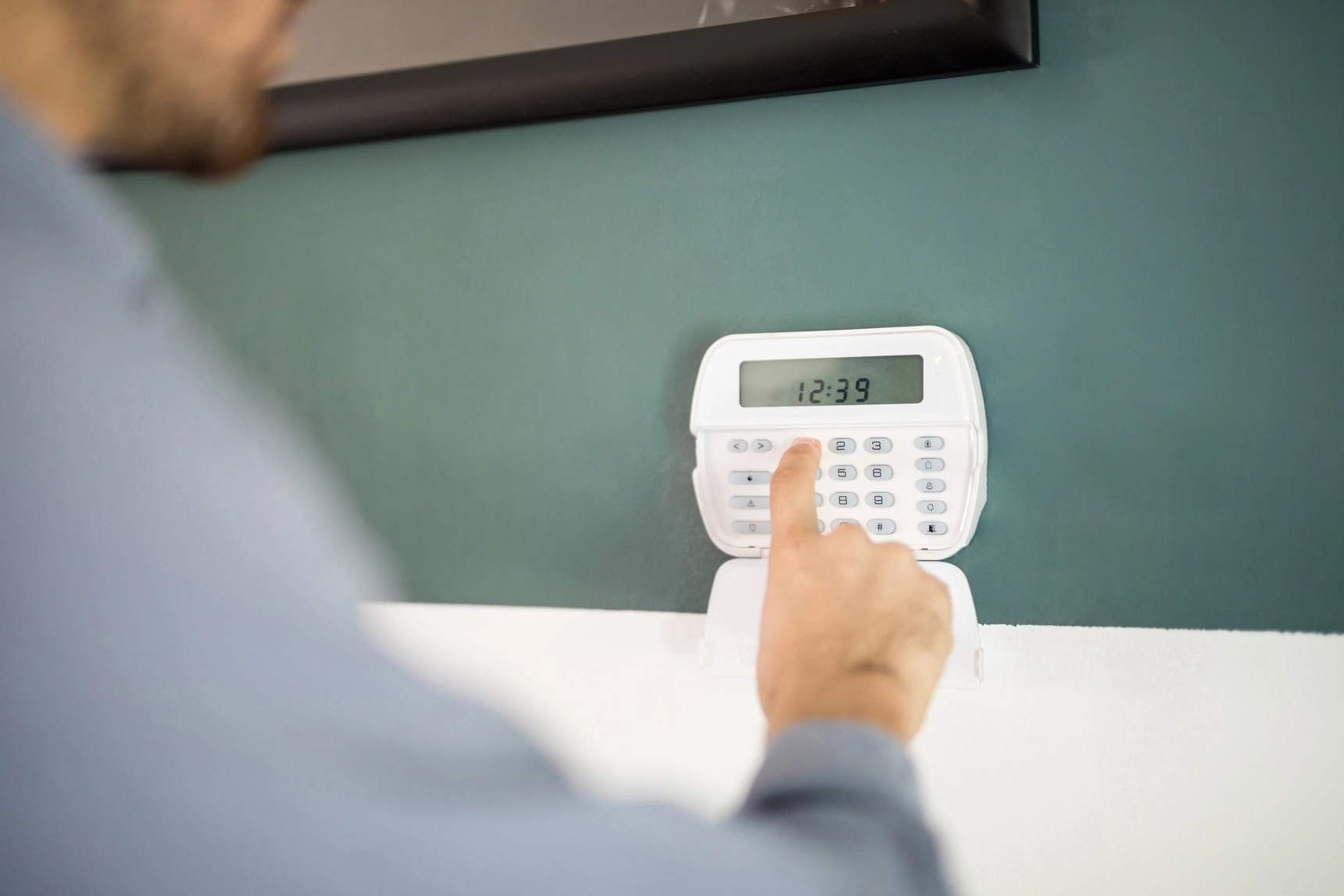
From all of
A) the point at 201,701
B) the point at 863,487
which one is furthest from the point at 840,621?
the point at 201,701

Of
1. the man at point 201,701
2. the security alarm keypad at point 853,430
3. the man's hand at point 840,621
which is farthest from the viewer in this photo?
the security alarm keypad at point 853,430

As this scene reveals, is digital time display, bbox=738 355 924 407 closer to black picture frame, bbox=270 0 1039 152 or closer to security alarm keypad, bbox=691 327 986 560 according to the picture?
security alarm keypad, bbox=691 327 986 560

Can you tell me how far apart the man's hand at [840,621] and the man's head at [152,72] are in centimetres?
40

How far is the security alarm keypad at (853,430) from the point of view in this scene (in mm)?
507

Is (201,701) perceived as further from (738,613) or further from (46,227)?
(738,613)

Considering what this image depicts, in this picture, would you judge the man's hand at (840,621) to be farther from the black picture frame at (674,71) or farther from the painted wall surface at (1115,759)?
the black picture frame at (674,71)

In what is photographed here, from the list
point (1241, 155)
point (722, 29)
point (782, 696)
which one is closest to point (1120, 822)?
point (782, 696)

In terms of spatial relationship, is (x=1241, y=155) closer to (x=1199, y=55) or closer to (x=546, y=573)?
(x=1199, y=55)

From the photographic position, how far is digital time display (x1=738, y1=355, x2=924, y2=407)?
0.52m

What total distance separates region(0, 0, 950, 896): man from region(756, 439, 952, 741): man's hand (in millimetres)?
114

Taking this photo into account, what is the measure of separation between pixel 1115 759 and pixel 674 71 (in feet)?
1.49

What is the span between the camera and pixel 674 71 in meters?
0.53

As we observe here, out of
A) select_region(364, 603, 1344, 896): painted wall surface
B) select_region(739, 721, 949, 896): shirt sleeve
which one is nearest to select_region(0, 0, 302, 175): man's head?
select_region(364, 603, 1344, 896): painted wall surface

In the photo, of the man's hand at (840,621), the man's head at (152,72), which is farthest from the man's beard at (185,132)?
the man's hand at (840,621)
